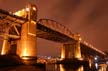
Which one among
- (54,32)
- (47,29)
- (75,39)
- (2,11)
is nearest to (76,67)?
(75,39)

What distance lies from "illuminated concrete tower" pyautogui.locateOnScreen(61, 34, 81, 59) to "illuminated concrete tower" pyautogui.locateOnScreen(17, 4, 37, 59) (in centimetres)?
3077

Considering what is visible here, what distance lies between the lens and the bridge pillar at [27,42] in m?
39.5

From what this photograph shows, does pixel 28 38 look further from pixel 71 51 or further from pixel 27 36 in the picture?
pixel 71 51

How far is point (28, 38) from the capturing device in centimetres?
4028

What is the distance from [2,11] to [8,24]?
5.24m

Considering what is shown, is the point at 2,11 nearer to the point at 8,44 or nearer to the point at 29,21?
the point at 29,21

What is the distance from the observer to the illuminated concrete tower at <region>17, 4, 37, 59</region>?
130ft

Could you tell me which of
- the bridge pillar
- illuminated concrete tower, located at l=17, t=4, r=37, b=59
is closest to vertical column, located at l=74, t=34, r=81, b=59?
illuminated concrete tower, located at l=17, t=4, r=37, b=59

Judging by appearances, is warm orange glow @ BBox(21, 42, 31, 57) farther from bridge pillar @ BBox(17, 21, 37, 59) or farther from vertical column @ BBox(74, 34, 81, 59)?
vertical column @ BBox(74, 34, 81, 59)

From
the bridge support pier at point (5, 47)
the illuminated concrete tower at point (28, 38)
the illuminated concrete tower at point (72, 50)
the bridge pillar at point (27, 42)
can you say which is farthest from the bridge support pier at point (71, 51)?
the bridge pillar at point (27, 42)

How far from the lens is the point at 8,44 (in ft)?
Result: 144

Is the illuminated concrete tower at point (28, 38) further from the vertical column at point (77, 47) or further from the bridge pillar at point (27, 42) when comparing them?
the vertical column at point (77, 47)

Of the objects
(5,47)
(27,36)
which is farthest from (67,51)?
(27,36)

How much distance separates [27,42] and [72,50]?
3324 cm
